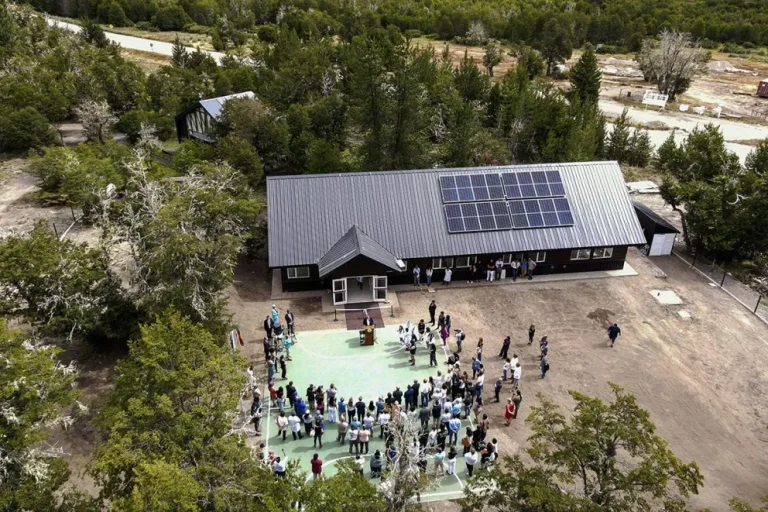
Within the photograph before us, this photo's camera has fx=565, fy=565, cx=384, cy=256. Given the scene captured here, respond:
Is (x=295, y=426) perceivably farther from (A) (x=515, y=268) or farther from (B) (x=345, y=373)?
(A) (x=515, y=268)

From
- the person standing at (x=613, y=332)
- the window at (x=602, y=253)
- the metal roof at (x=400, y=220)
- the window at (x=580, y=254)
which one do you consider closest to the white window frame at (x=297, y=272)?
the metal roof at (x=400, y=220)

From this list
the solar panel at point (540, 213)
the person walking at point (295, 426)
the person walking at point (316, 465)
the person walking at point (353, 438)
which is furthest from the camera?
the solar panel at point (540, 213)

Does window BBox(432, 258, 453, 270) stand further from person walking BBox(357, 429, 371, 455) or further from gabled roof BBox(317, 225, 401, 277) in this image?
person walking BBox(357, 429, 371, 455)

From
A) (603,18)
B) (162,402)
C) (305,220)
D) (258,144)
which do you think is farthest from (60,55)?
(603,18)

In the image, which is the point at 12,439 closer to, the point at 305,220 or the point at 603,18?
the point at 305,220

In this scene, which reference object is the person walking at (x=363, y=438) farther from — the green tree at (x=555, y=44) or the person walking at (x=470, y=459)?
the green tree at (x=555, y=44)

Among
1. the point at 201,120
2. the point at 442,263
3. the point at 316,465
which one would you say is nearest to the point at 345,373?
the point at 316,465
